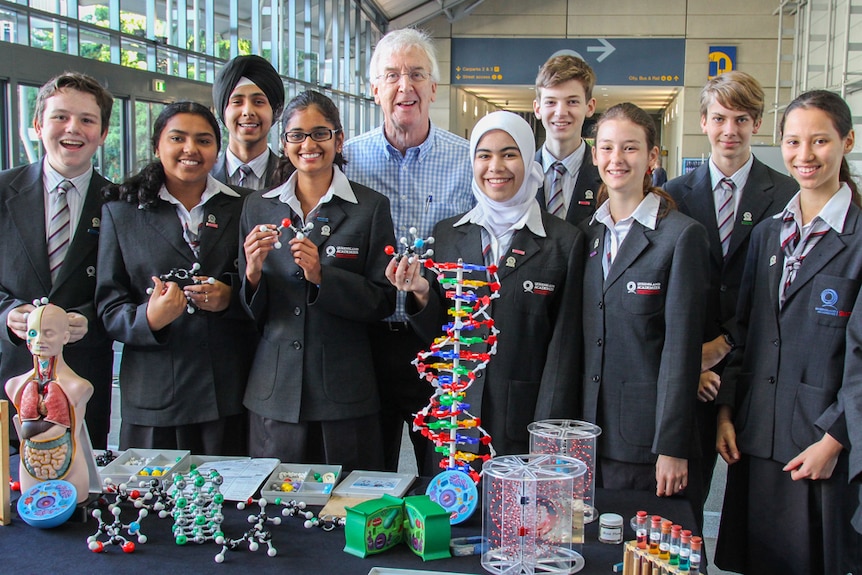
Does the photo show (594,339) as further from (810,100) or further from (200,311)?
(200,311)


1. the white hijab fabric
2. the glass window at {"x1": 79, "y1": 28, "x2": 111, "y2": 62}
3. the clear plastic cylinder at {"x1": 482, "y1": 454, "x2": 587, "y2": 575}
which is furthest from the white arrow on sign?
the clear plastic cylinder at {"x1": 482, "y1": 454, "x2": 587, "y2": 575}

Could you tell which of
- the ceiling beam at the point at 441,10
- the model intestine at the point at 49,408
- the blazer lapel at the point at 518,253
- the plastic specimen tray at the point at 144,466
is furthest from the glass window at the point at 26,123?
the ceiling beam at the point at 441,10

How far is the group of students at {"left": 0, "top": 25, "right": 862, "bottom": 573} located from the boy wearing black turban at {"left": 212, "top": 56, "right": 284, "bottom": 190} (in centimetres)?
39

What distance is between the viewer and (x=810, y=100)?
8.29 feet

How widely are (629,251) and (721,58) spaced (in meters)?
15.4

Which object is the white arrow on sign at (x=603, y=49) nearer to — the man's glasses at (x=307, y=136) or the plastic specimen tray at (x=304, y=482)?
the man's glasses at (x=307, y=136)

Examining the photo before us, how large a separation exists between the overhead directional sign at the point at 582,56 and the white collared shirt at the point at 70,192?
1430cm

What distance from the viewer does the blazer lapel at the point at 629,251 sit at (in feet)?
8.08

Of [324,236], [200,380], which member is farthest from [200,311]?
→ [324,236]

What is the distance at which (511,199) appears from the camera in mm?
2621

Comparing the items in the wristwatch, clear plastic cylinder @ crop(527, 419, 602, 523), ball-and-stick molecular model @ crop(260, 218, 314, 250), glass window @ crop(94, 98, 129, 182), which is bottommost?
clear plastic cylinder @ crop(527, 419, 602, 523)

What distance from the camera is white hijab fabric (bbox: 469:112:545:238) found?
2621 mm

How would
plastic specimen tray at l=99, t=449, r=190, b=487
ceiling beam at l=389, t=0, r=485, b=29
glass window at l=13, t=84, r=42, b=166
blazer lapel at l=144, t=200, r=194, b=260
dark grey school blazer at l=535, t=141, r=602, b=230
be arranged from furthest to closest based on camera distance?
ceiling beam at l=389, t=0, r=485, b=29 < glass window at l=13, t=84, r=42, b=166 < dark grey school blazer at l=535, t=141, r=602, b=230 < blazer lapel at l=144, t=200, r=194, b=260 < plastic specimen tray at l=99, t=449, r=190, b=487

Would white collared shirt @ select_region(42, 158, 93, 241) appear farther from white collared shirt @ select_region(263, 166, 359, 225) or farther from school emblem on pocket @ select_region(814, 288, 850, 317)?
school emblem on pocket @ select_region(814, 288, 850, 317)
